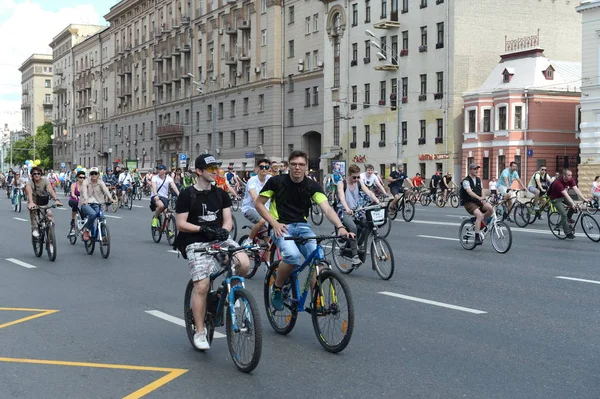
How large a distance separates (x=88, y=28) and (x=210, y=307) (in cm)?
12467

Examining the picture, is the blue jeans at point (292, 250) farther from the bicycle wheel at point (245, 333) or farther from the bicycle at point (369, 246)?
the bicycle at point (369, 246)

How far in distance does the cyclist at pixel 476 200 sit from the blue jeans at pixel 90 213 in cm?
673

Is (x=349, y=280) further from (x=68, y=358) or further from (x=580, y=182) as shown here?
(x=580, y=182)

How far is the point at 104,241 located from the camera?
1585cm

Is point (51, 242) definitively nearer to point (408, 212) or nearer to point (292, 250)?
point (292, 250)

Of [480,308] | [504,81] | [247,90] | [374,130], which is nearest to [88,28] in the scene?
[247,90]

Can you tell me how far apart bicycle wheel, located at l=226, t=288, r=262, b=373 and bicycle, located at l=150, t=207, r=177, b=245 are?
37.8 feet

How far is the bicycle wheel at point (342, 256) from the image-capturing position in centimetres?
1314

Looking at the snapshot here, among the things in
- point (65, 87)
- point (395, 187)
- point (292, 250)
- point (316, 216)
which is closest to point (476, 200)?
point (292, 250)

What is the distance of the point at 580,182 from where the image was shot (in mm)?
47469

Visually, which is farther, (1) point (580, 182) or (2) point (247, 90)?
(2) point (247, 90)

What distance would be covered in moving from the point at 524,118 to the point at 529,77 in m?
2.70

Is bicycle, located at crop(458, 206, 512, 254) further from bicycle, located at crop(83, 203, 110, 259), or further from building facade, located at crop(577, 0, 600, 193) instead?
building facade, located at crop(577, 0, 600, 193)

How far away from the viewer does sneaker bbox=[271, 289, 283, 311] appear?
7922 mm
